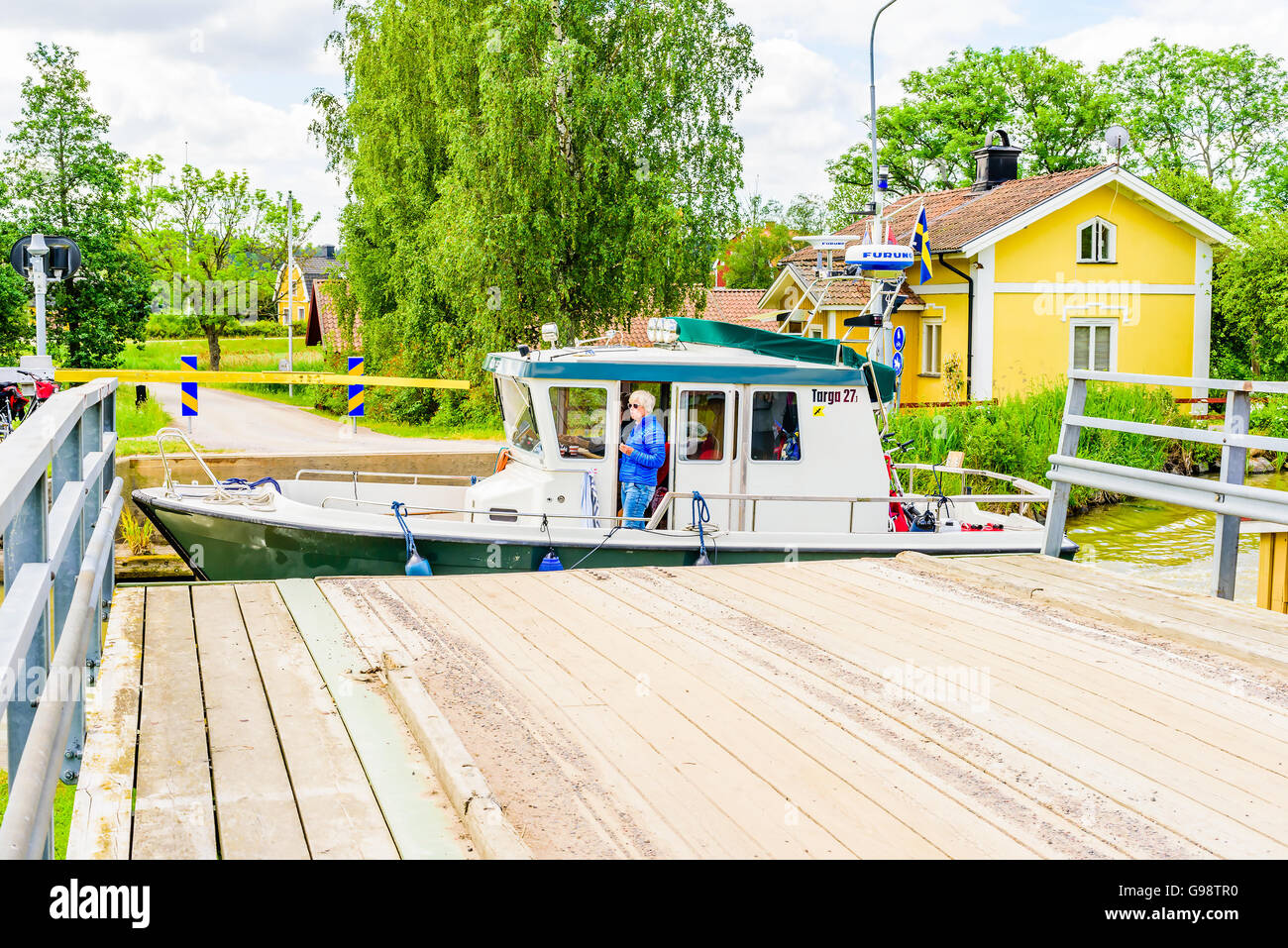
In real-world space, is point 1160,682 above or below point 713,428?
below

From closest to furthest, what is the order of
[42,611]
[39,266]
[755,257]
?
[42,611] → [39,266] → [755,257]

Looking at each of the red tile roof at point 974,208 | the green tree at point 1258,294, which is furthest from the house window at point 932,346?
the green tree at point 1258,294

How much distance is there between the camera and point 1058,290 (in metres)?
29.2

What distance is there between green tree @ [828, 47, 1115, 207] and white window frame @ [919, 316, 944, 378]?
15551 millimetres

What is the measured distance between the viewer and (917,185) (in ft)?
153

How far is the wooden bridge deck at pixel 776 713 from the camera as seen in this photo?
10.3 feet

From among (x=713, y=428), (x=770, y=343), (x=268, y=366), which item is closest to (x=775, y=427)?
(x=713, y=428)

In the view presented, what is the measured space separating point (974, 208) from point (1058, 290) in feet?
10.9

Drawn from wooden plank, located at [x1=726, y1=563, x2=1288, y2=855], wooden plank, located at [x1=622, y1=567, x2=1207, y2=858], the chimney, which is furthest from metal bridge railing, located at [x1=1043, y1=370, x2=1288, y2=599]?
the chimney

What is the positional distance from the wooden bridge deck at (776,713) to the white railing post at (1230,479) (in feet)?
0.81

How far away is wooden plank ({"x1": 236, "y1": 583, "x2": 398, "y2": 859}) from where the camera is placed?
3100mm

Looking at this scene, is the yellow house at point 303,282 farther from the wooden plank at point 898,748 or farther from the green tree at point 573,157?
the wooden plank at point 898,748

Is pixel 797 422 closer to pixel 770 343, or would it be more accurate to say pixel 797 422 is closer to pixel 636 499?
pixel 770 343
